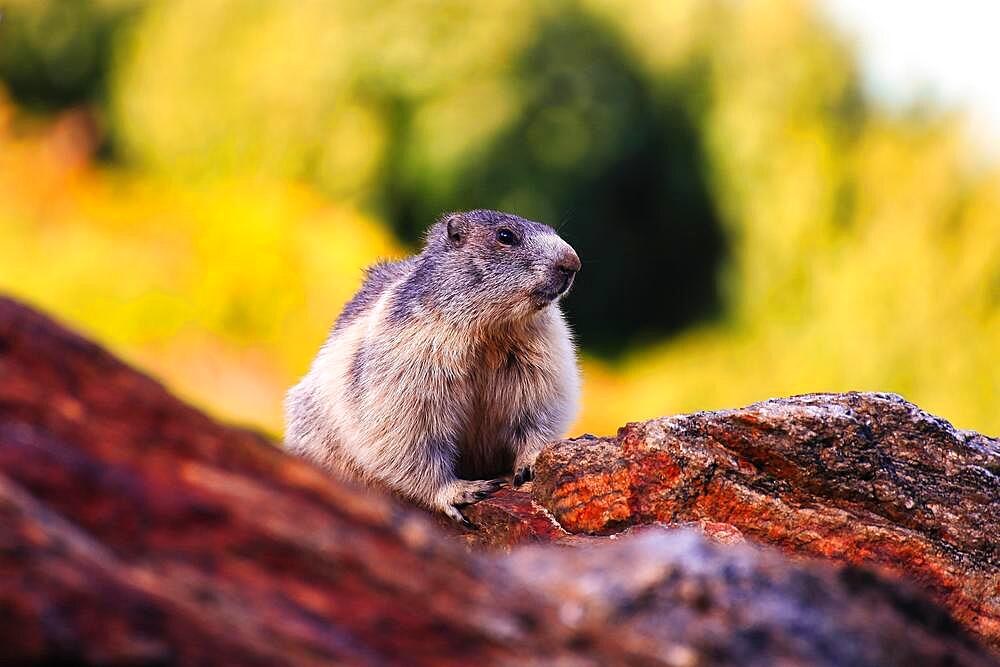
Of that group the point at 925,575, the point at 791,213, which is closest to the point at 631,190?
the point at 791,213

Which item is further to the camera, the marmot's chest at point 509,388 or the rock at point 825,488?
the marmot's chest at point 509,388

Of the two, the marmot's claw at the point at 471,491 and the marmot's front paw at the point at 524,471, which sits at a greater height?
the marmot's front paw at the point at 524,471

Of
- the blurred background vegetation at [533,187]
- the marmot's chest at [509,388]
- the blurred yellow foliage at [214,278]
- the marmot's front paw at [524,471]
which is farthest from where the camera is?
the blurred background vegetation at [533,187]

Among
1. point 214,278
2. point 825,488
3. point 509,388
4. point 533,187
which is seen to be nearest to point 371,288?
point 509,388

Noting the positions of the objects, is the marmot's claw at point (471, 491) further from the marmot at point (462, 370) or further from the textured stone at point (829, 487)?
the textured stone at point (829, 487)

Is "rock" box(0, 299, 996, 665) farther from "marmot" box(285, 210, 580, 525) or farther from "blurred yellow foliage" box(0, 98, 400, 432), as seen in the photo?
"blurred yellow foliage" box(0, 98, 400, 432)

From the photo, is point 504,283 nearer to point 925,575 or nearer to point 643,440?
point 643,440

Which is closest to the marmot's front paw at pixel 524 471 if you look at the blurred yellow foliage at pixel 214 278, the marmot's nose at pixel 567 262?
the marmot's nose at pixel 567 262

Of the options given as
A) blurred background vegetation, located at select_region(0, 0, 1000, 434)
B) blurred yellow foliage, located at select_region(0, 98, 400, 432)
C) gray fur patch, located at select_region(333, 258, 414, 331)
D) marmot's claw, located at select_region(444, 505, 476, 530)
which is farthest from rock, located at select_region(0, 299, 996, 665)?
blurred background vegetation, located at select_region(0, 0, 1000, 434)
